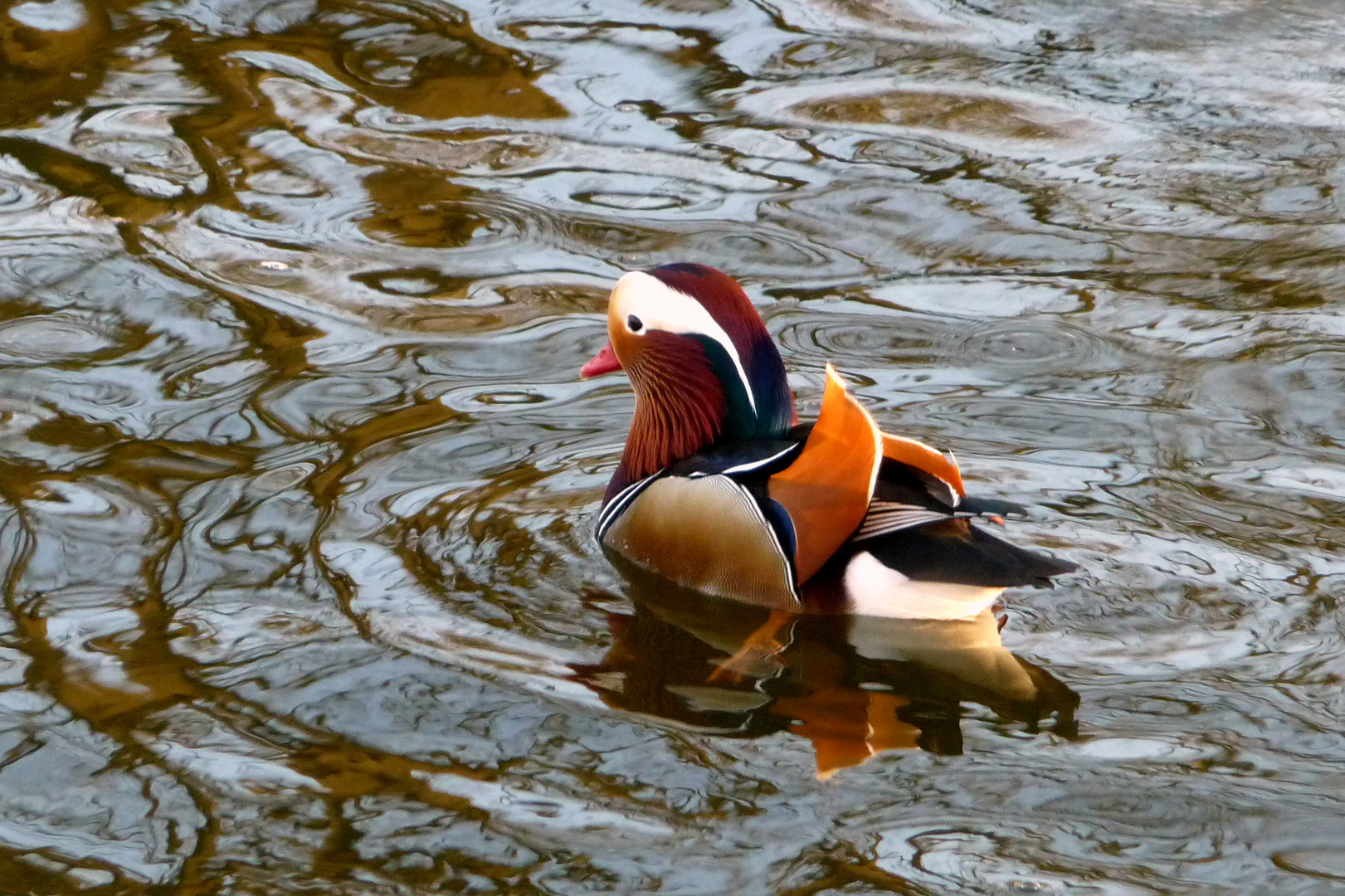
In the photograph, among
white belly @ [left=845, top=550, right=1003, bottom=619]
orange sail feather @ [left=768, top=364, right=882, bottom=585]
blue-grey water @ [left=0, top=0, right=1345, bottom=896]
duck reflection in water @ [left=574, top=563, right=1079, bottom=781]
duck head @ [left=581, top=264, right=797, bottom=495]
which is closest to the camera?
blue-grey water @ [left=0, top=0, right=1345, bottom=896]

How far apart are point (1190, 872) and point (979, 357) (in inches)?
108

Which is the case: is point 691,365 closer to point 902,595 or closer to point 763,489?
point 763,489

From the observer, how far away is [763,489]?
4602mm

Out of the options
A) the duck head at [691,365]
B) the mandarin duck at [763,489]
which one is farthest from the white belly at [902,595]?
the duck head at [691,365]

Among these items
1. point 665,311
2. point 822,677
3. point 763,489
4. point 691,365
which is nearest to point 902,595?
point 822,677

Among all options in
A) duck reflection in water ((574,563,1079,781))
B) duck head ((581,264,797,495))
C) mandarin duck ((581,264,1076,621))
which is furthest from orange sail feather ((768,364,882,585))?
duck head ((581,264,797,495))

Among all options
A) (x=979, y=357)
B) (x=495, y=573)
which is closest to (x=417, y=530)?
(x=495, y=573)

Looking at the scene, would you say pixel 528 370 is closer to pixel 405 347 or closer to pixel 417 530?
pixel 405 347

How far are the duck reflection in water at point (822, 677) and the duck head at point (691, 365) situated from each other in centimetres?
47

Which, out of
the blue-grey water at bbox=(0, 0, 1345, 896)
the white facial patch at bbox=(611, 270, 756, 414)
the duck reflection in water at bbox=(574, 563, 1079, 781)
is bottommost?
the duck reflection in water at bbox=(574, 563, 1079, 781)

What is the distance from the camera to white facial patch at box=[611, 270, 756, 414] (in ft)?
16.0

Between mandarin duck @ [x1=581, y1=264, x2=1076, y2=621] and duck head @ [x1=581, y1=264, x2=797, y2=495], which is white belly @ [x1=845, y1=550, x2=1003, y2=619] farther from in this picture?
duck head @ [x1=581, y1=264, x2=797, y2=495]

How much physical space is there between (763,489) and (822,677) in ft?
1.64

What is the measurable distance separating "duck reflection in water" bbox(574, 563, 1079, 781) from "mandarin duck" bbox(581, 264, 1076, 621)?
0.07 meters
